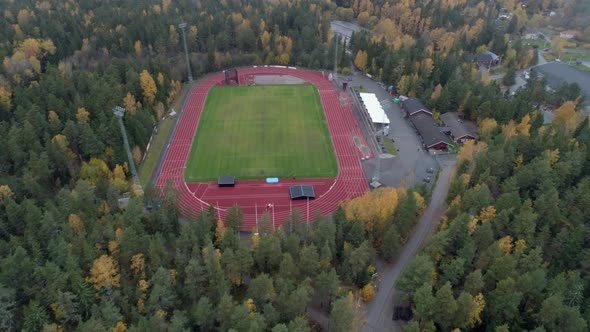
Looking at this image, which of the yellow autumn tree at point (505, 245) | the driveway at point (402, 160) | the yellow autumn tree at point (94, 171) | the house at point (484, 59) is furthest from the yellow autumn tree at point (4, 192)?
the house at point (484, 59)

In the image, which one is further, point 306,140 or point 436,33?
point 436,33

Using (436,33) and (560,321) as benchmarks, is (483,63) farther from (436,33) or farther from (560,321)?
(560,321)

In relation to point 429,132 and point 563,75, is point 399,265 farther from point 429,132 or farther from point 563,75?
point 563,75

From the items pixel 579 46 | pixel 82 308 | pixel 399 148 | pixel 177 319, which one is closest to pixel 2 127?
pixel 82 308

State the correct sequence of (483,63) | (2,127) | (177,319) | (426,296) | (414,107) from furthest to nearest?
(483,63)
(414,107)
(2,127)
(426,296)
(177,319)

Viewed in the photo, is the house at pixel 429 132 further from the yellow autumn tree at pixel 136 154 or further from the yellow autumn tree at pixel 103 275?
the yellow autumn tree at pixel 103 275
